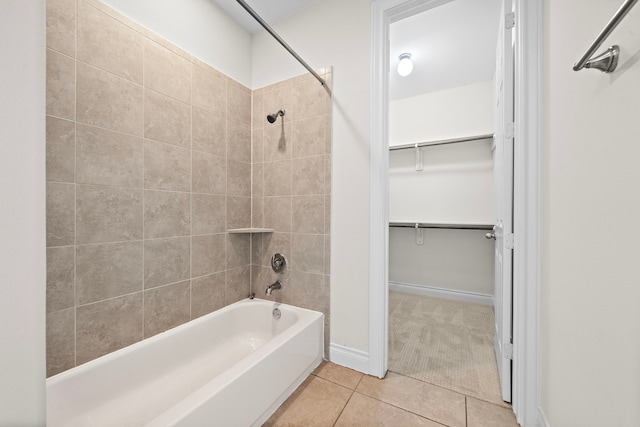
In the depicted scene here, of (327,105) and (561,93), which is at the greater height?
(327,105)

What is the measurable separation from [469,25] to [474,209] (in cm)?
179

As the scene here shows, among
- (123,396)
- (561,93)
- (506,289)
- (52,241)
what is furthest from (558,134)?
(123,396)

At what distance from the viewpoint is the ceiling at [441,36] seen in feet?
5.95

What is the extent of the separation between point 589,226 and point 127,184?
2.00 meters

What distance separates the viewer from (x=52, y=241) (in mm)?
1084

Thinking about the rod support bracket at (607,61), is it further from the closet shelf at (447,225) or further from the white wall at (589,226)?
the closet shelf at (447,225)

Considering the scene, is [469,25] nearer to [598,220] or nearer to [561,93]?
[561,93]

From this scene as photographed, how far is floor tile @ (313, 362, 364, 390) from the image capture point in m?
1.53

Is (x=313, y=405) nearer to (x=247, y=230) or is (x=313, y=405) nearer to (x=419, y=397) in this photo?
(x=419, y=397)

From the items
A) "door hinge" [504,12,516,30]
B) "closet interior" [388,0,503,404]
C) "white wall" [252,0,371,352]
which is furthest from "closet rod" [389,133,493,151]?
"white wall" [252,0,371,352]

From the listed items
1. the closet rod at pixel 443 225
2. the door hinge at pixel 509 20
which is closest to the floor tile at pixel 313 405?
the closet rod at pixel 443 225

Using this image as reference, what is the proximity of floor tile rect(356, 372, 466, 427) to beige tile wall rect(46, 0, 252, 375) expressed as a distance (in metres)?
1.21

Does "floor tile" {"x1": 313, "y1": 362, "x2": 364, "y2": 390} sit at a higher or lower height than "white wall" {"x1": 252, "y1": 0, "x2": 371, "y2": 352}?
lower
